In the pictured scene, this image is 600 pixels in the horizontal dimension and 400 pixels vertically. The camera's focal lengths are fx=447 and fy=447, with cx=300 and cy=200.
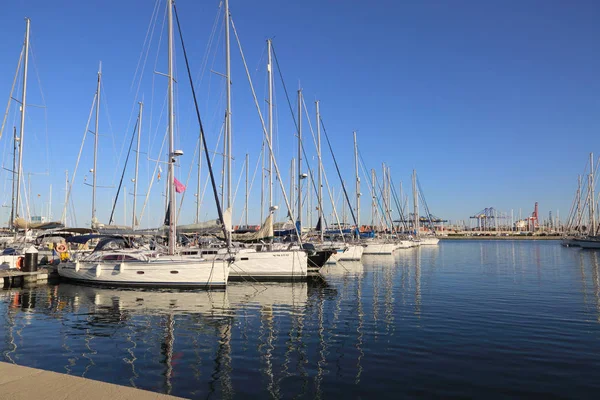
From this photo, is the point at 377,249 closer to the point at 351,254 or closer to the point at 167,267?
the point at 351,254

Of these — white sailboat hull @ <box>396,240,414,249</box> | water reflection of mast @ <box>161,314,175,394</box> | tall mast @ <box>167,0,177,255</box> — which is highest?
tall mast @ <box>167,0,177,255</box>

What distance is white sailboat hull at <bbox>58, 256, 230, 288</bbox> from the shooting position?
2433cm

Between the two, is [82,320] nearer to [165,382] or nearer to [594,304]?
[165,382]

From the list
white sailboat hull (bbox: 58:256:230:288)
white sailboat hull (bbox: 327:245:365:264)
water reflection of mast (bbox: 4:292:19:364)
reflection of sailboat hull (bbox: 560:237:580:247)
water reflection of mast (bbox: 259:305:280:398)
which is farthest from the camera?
reflection of sailboat hull (bbox: 560:237:580:247)

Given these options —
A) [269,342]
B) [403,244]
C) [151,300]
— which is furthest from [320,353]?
[403,244]

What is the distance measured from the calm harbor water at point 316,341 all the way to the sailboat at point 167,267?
3.24 feet

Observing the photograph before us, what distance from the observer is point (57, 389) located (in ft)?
21.8

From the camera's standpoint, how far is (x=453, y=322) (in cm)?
1627

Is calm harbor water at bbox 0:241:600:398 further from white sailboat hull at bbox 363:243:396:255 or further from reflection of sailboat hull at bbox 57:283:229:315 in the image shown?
white sailboat hull at bbox 363:243:396:255

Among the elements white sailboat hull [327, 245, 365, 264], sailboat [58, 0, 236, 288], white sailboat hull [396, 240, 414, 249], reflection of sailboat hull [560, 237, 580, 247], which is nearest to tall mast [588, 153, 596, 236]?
reflection of sailboat hull [560, 237, 580, 247]

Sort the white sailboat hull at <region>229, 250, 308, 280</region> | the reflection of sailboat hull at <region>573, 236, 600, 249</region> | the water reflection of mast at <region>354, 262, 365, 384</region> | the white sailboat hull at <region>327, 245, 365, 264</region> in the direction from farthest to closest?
the reflection of sailboat hull at <region>573, 236, 600, 249</region> < the white sailboat hull at <region>327, 245, 365, 264</region> < the white sailboat hull at <region>229, 250, 308, 280</region> < the water reflection of mast at <region>354, 262, 365, 384</region>

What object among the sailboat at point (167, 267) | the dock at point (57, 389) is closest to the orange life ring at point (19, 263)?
the sailboat at point (167, 267)

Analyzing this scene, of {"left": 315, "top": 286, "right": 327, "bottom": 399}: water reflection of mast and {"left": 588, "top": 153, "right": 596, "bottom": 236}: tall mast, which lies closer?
{"left": 315, "top": 286, "right": 327, "bottom": 399}: water reflection of mast

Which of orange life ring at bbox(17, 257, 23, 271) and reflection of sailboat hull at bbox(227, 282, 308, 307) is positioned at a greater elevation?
orange life ring at bbox(17, 257, 23, 271)
